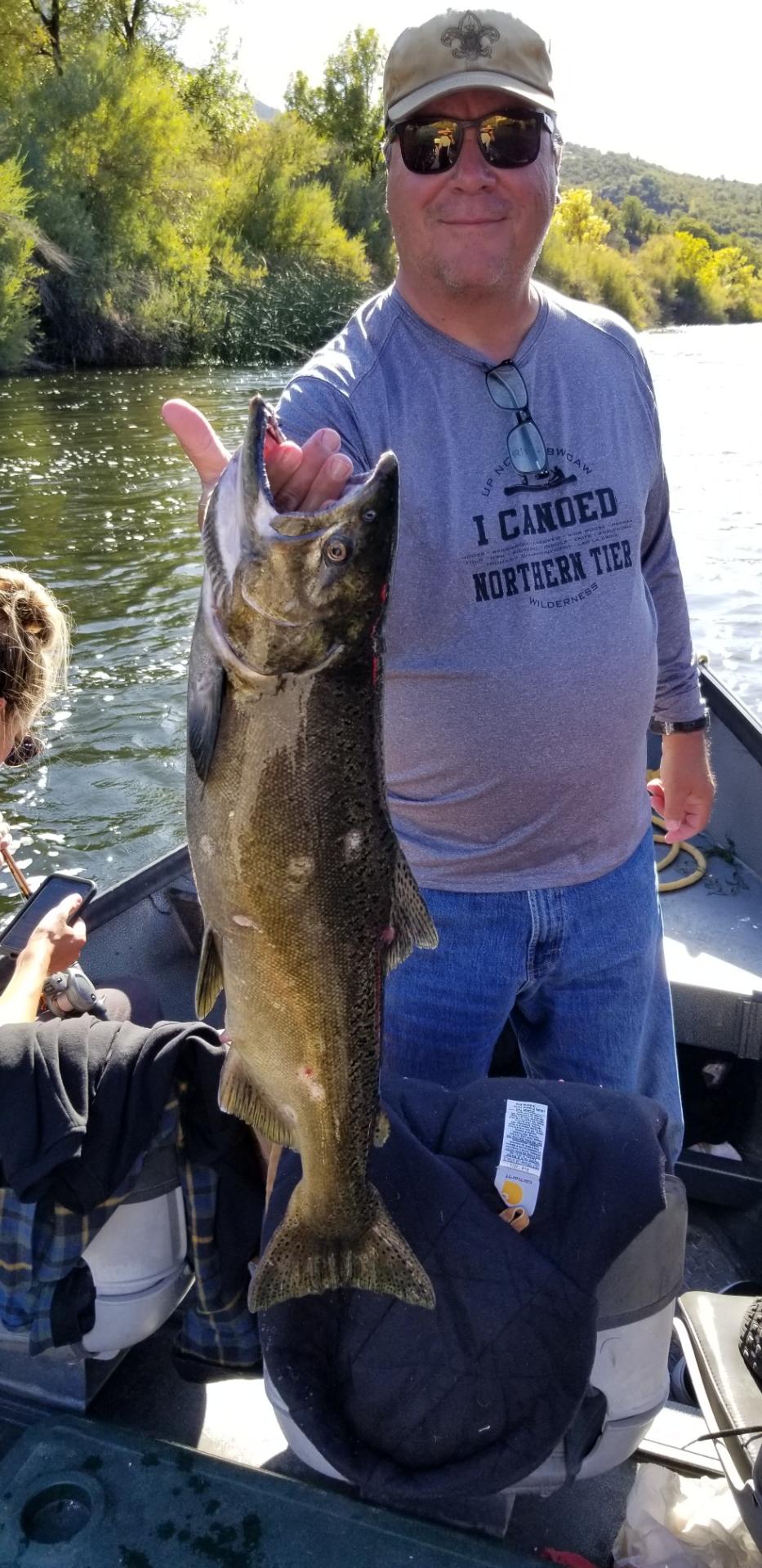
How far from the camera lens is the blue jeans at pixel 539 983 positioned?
259 cm

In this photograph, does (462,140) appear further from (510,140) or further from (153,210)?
(153,210)

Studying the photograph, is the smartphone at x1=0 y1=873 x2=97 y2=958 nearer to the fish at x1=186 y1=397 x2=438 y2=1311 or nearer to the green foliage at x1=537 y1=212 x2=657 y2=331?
the fish at x1=186 y1=397 x2=438 y2=1311

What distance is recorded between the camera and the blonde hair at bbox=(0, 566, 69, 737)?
11.6 ft

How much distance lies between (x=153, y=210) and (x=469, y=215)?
109 ft

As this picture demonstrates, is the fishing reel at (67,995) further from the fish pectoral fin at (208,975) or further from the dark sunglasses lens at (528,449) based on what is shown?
the dark sunglasses lens at (528,449)

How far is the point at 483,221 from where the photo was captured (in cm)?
242

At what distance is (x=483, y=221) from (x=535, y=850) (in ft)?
4.40

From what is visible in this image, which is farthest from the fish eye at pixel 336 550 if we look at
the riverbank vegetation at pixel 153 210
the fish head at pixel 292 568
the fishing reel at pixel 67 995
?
the riverbank vegetation at pixel 153 210

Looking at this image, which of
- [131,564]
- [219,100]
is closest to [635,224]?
[219,100]

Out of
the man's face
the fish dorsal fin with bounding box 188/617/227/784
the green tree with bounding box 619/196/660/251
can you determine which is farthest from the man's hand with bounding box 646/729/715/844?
the green tree with bounding box 619/196/660/251

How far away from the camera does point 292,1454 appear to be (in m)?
2.38

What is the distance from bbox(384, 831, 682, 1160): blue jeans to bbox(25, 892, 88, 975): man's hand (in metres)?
0.98

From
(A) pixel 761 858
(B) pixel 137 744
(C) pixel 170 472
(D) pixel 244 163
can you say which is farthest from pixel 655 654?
(D) pixel 244 163

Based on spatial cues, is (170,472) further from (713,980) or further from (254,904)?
(254,904)
